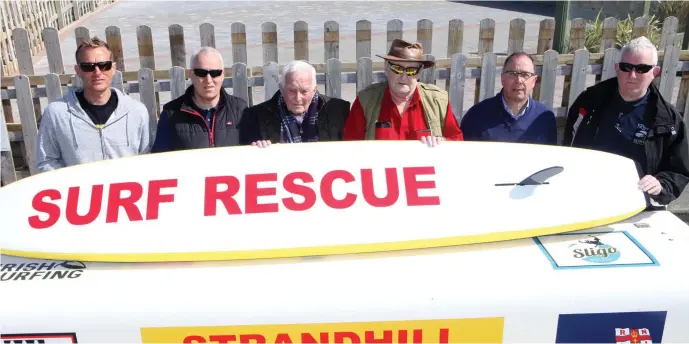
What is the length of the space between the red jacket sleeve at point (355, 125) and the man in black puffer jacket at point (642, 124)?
1.30 m

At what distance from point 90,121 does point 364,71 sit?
2672mm

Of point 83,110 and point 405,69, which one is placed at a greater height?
point 405,69

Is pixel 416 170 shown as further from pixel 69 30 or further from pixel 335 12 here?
pixel 335 12

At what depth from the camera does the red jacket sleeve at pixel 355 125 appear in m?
3.31

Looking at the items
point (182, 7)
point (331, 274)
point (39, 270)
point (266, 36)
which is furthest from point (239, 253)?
point (182, 7)

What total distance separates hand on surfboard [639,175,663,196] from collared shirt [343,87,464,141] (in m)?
0.98

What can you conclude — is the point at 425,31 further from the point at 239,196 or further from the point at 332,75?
the point at 239,196

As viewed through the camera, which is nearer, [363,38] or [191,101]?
[191,101]

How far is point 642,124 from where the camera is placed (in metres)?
3.14

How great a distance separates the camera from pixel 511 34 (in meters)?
5.85

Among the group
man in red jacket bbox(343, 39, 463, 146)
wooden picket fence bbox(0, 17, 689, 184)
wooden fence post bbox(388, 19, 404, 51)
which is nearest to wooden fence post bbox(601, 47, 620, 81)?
wooden picket fence bbox(0, 17, 689, 184)

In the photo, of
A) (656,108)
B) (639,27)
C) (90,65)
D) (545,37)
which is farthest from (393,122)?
(639,27)

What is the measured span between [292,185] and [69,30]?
13867mm

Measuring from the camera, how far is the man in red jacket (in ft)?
10.7
